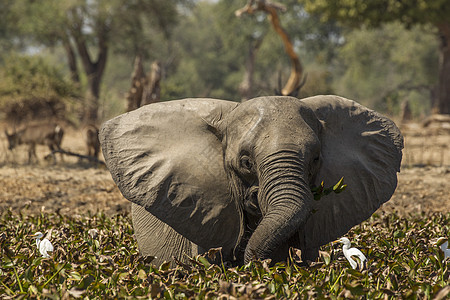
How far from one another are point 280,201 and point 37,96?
13754 millimetres

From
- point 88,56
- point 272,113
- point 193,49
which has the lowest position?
point 193,49

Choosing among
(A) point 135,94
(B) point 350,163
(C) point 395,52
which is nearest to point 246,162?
(B) point 350,163

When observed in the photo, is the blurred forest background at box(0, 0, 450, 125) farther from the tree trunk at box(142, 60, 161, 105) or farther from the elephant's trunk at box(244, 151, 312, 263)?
the elephant's trunk at box(244, 151, 312, 263)

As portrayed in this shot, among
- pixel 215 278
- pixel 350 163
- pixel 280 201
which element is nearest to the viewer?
pixel 280 201

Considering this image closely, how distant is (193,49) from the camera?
49.9 m

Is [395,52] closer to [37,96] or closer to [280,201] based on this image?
[37,96]

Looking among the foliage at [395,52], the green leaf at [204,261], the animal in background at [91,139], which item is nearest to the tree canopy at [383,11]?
the animal in background at [91,139]

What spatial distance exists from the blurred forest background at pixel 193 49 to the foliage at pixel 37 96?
0.03 metres

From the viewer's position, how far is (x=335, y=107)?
150 inches

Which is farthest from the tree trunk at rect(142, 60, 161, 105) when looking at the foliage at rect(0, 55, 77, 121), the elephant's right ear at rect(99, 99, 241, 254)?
the elephant's right ear at rect(99, 99, 241, 254)

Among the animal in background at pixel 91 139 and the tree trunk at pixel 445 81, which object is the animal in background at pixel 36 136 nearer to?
the animal in background at pixel 91 139

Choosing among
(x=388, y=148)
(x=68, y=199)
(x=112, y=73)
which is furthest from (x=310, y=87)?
(x=112, y=73)

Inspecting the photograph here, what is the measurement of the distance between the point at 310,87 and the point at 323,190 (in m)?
24.1

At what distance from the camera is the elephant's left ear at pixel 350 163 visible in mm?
3693
